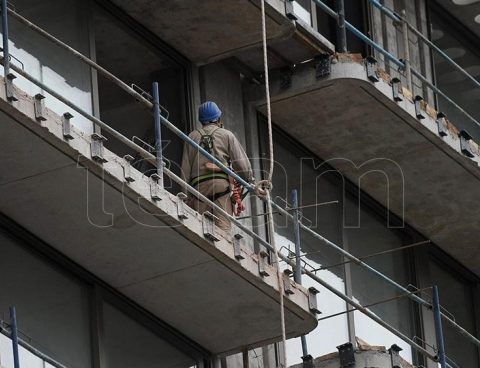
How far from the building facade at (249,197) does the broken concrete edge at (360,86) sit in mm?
20

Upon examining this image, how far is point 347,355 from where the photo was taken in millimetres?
20547

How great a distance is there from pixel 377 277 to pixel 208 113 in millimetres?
3996

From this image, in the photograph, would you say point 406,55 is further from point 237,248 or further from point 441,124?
point 237,248

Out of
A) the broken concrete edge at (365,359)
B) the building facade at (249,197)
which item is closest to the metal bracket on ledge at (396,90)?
the building facade at (249,197)

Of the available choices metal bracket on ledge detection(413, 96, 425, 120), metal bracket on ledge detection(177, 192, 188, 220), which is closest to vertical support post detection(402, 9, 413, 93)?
metal bracket on ledge detection(413, 96, 425, 120)

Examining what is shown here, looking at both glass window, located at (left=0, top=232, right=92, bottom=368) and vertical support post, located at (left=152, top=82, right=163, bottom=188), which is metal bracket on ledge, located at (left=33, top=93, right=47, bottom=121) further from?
glass window, located at (left=0, top=232, right=92, bottom=368)

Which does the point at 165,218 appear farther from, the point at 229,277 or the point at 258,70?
the point at 258,70

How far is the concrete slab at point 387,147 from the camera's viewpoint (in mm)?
22859

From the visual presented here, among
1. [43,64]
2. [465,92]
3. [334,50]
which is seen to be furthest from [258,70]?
[465,92]

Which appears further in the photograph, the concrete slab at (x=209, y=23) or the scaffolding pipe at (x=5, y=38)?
the concrete slab at (x=209, y=23)

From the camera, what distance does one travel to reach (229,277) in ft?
65.8

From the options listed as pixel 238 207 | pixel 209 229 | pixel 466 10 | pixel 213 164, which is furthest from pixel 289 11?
pixel 466 10

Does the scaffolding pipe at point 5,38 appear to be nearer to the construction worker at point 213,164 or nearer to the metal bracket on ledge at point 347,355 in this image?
the construction worker at point 213,164

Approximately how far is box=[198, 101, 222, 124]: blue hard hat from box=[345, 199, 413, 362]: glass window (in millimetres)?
3455
